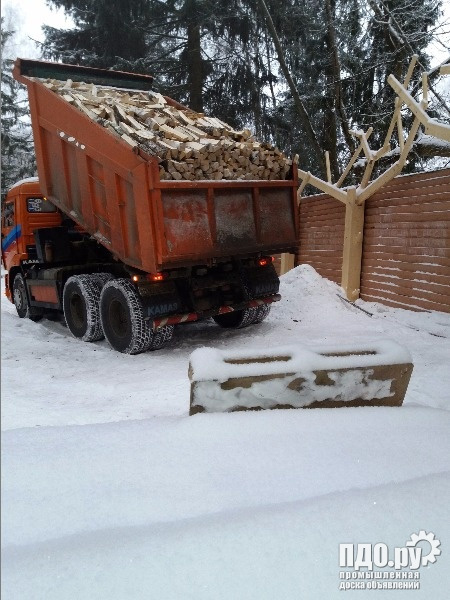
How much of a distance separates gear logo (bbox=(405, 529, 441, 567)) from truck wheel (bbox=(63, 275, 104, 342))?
547cm

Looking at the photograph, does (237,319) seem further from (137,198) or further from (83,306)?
(137,198)

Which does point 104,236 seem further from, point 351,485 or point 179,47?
point 179,47

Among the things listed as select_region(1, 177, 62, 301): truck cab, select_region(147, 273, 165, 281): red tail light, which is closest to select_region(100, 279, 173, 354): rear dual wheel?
select_region(147, 273, 165, 281): red tail light

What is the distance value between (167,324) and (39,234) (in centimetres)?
310

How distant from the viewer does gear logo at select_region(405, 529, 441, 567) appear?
71.7 inches

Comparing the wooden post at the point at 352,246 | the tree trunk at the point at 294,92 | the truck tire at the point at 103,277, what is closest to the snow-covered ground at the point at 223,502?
the truck tire at the point at 103,277

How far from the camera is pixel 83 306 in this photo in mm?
6941

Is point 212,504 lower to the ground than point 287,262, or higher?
higher

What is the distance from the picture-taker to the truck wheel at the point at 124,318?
595 cm

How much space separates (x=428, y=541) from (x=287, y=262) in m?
10.3

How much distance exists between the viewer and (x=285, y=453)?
2.34m

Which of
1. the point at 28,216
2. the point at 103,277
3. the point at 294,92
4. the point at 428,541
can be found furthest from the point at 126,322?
the point at 294,92

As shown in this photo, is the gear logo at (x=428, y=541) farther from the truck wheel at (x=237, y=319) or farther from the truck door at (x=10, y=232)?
the truck door at (x=10, y=232)

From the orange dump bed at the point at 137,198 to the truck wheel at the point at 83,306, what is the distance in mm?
802
